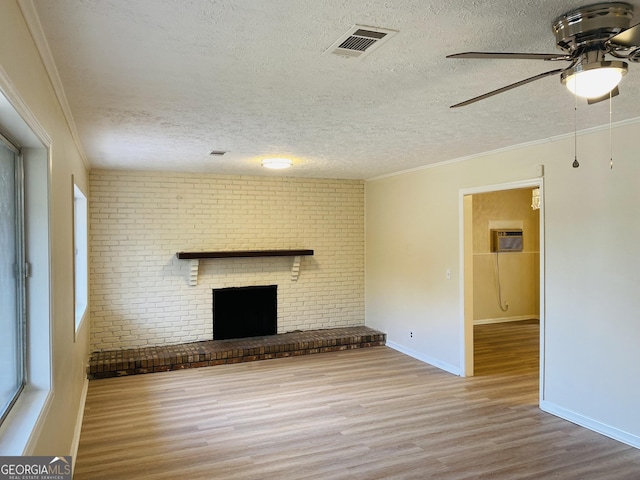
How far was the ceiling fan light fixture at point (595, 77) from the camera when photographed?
1674 millimetres

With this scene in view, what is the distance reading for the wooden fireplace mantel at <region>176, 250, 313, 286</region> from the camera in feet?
19.5

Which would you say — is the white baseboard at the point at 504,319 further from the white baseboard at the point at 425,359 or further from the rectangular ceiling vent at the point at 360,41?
the rectangular ceiling vent at the point at 360,41

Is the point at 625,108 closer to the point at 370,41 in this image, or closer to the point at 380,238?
the point at 370,41

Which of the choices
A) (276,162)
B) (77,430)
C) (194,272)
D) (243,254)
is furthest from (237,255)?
(77,430)

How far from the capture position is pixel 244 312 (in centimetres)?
643

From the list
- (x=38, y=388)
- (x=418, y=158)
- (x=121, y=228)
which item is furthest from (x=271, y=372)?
(x=38, y=388)

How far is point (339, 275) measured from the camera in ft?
22.9

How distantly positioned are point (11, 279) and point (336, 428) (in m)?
2.63

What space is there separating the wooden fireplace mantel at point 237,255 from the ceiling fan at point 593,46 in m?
4.80

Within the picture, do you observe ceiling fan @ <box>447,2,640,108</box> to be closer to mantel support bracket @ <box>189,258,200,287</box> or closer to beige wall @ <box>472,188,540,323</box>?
mantel support bracket @ <box>189,258,200,287</box>

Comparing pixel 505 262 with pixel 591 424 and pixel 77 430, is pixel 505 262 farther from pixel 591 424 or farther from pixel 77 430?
pixel 77 430

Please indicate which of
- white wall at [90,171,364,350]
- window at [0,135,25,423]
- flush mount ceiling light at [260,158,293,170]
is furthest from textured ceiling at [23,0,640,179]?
white wall at [90,171,364,350]

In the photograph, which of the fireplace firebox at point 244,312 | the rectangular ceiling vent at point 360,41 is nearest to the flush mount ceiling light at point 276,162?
the fireplace firebox at point 244,312

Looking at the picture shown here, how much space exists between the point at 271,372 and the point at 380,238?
2.52 metres
